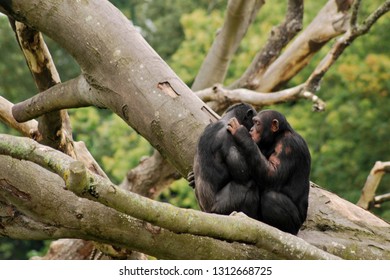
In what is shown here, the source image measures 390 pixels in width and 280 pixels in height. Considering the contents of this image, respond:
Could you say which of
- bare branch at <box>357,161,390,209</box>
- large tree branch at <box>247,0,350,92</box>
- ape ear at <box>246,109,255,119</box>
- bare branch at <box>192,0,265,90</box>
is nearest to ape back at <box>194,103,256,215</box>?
ape ear at <box>246,109,255,119</box>

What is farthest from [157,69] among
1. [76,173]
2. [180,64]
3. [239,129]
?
[180,64]

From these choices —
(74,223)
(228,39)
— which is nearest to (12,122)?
(74,223)

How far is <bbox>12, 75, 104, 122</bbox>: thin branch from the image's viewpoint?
8.12 metres

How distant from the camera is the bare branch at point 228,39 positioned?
1180cm

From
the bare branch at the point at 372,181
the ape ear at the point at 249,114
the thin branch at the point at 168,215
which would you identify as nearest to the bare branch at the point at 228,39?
the bare branch at the point at 372,181

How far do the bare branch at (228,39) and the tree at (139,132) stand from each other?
91 centimetres

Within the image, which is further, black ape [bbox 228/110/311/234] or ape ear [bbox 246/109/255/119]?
ape ear [bbox 246/109/255/119]

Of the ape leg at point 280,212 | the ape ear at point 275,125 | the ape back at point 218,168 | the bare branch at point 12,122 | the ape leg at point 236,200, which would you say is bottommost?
the ape leg at point 280,212

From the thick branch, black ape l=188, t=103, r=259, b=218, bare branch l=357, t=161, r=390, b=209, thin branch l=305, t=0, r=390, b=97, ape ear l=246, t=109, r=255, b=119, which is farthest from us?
A: bare branch l=357, t=161, r=390, b=209

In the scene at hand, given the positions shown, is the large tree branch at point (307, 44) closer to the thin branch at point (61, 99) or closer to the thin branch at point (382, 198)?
the thin branch at point (382, 198)

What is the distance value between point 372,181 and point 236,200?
14.0ft

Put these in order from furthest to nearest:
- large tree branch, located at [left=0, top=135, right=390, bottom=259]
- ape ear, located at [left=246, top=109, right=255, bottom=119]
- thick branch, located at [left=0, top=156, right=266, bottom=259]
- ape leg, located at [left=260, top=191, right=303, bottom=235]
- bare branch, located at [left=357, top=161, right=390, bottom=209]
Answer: bare branch, located at [left=357, top=161, right=390, bottom=209] → ape ear, located at [left=246, top=109, right=255, bottom=119] → ape leg, located at [left=260, top=191, right=303, bottom=235] → thick branch, located at [left=0, top=156, right=266, bottom=259] → large tree branch, located at [left=0, top=135, right=390, bottom=259]

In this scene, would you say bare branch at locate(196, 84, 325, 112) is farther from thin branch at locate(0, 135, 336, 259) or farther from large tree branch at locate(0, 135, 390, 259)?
thin branch at locate(0, 135, 336, 259)

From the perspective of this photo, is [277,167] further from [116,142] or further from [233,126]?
[116,142]
